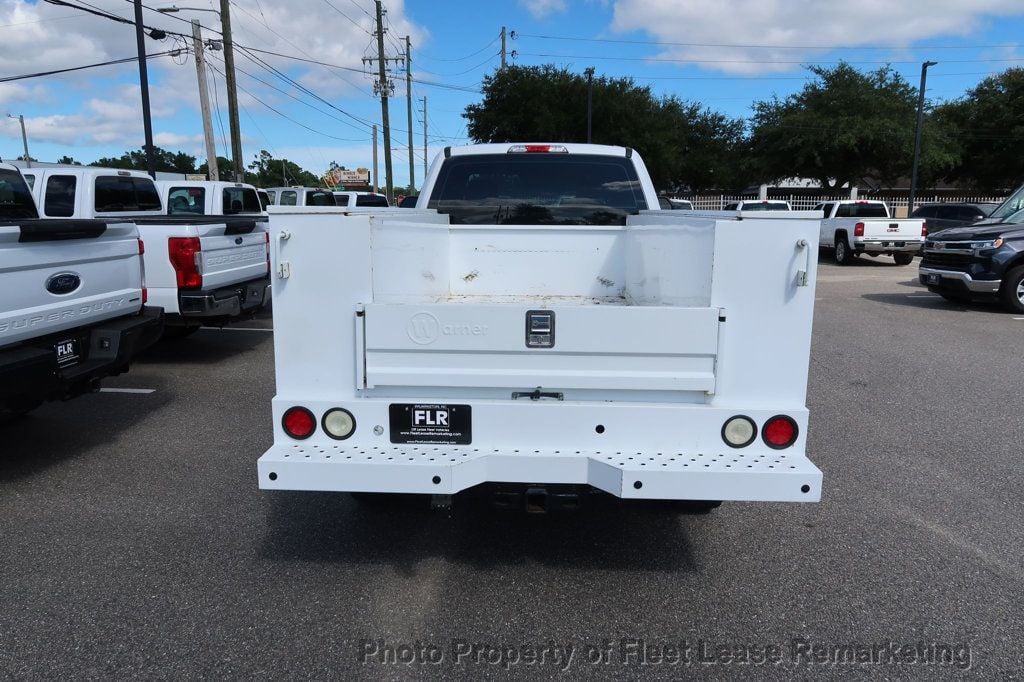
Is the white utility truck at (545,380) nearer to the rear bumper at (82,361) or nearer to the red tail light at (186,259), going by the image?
the rear bumper at (82,361)

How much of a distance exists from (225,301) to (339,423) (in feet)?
17.1

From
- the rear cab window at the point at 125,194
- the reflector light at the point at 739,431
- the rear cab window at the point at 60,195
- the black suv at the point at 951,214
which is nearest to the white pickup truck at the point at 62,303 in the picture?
the rear cab window at the point at 60,195

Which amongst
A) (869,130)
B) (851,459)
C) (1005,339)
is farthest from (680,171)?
(851,459)

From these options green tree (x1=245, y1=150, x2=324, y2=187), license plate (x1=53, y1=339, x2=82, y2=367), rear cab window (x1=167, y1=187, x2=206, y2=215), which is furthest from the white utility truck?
green tree (x1=245, y1=150, x2=324, y2=187)

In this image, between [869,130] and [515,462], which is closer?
[515,462]

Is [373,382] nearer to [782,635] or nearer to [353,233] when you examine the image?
[353,233]

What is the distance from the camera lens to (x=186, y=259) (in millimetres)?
7508

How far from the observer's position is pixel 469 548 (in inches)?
154

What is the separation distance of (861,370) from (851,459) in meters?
3.19

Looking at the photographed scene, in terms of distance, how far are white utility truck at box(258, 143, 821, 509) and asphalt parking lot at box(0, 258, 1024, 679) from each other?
611mm

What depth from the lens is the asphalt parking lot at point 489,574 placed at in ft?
9.91

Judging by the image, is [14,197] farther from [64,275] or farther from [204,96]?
[204,96]

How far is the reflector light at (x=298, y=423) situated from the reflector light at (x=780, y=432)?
196 cm

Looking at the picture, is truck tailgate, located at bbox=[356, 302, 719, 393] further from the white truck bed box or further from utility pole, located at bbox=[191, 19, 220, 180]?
utility pole, located at bbox=[191, 19, 220, 180]
